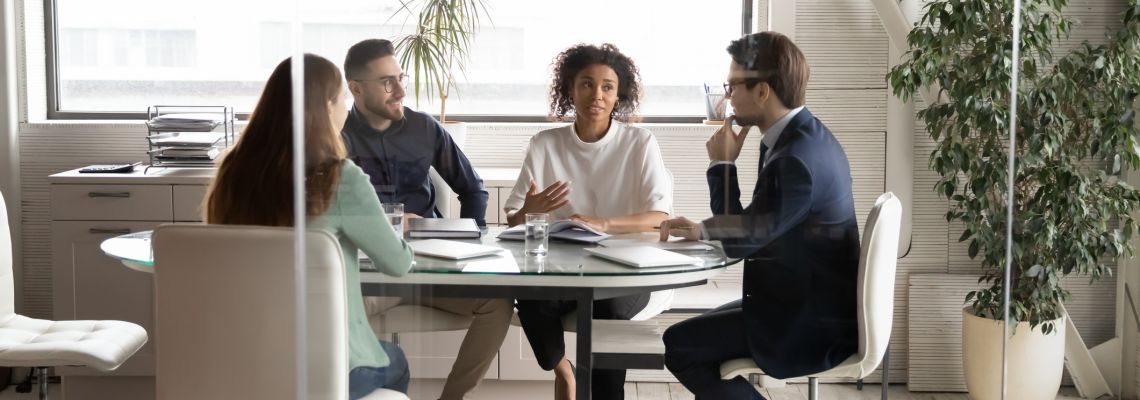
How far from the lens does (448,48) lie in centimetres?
154

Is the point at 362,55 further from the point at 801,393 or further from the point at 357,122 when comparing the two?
the point at 801,393

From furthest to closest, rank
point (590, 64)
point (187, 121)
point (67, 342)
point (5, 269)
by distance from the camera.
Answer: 1. point (5, 269)
2. point (67, 342)
3. point (187, 121)
4. point (590, 64)

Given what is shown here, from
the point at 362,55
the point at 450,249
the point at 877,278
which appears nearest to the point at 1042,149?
the point at 877,278

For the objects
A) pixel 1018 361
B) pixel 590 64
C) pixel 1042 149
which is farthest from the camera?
pixel 1018 361

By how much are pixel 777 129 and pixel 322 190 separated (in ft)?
2.13

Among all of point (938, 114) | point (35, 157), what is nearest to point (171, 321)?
point (938, 114)

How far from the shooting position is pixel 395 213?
1.59m

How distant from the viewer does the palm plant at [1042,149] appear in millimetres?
1732

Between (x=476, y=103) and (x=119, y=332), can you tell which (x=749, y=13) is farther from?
(x=119, y=332)

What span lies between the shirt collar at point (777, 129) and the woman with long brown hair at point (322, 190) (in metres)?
0.53

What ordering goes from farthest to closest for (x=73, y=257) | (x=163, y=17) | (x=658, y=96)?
1. (x=73, y=257)
2. (x=163, y=17)
3. (x=658, y=96)

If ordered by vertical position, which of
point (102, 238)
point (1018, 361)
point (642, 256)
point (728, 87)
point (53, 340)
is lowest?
point (53, 340)

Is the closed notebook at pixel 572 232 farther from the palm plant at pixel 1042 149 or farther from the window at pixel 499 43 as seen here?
the palm plant at pixel 1042 149

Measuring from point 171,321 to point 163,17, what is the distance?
0.53 metres
